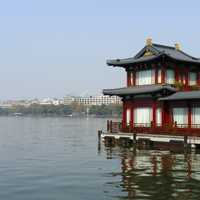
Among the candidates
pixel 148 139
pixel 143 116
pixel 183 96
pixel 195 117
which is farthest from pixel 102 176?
pixel 143 116

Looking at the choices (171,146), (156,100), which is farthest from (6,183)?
(156,100)

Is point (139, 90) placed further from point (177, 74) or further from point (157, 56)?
point (177, 74)

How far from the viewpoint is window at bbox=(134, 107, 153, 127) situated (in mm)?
43625

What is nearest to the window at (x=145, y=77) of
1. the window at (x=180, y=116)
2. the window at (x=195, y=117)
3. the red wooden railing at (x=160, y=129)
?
the red wooden railing at (x=160, y=129)

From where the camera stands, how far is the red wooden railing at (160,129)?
127 feet

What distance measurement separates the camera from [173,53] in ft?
156

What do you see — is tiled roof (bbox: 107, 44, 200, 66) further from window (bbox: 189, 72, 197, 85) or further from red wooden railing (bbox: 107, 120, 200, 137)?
red wooden railing (bbox: 107, 120, 200, 137)

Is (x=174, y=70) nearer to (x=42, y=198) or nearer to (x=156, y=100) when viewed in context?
(x=156, y=100)

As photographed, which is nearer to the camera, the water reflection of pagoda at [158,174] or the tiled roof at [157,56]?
the water reflection of pagoda at [158,174]

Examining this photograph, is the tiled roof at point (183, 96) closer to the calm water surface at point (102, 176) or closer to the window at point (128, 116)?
the calm water surface at point (102, 176)

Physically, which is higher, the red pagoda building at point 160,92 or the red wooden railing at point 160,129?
the red pagoda building at point 160,92

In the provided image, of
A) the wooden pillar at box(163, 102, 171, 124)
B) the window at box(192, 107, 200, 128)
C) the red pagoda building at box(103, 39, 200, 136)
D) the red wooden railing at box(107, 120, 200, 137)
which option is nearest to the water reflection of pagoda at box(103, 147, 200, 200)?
the red wooden railing at box(107, 120, 200, 137)

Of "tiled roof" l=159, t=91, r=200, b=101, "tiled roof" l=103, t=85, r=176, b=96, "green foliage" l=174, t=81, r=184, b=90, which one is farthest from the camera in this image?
"green foliage" l=174, t=81, r=184, b=90

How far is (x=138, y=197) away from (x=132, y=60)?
27.2m
